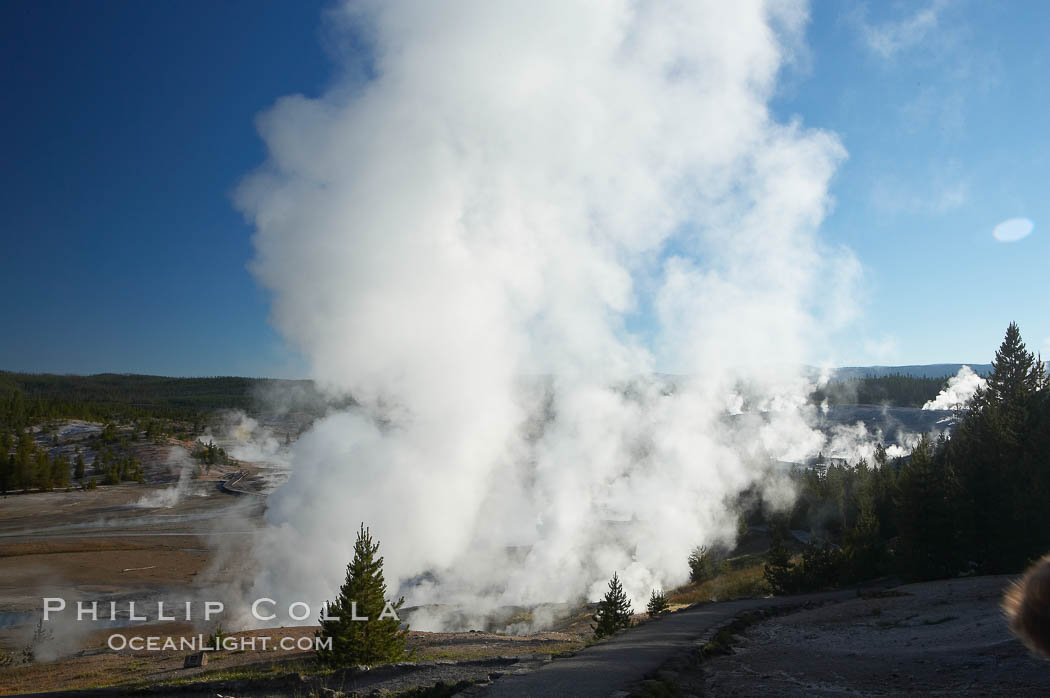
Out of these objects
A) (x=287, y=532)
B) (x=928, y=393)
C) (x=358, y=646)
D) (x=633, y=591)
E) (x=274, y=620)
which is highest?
(x=928, y=393)

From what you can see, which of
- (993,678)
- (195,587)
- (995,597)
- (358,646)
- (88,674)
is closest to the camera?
(993,678)

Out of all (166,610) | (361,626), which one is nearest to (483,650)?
(361,626)

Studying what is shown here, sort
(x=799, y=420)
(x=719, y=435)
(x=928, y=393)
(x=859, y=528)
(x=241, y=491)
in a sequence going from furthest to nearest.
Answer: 1. (x=928, y=393)
2. (x=799, y=420)
3. (x=241, y=491)
4. (x=719, y=435)
5. (x=859, y=528)

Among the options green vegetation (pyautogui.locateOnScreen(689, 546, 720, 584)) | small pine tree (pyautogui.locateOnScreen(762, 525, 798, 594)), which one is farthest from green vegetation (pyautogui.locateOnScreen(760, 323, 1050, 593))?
green vegetation (pyautogui.locateOnScreen(689, 546, 720, 584))

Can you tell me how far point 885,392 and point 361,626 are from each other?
16581 centimetres

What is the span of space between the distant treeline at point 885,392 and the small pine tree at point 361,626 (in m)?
142

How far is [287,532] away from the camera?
3288 centimetres

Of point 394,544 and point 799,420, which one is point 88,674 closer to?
point 394,544

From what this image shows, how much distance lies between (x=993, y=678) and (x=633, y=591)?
1226 inches

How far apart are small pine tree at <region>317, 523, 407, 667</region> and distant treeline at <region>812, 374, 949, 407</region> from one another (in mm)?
142346

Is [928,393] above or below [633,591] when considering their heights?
above

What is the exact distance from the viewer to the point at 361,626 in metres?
14.9

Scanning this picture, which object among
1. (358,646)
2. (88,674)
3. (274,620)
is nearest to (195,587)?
(274,620)

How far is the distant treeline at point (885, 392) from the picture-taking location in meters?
139
